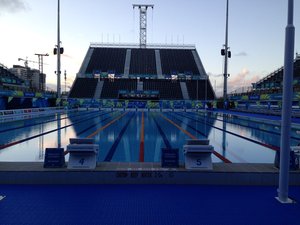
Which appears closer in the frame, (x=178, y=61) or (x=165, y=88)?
(x=165, y=88)

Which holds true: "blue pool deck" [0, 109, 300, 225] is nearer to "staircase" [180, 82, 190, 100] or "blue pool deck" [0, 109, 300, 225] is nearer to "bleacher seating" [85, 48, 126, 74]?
"staircase" [180, 82, 190, 100]

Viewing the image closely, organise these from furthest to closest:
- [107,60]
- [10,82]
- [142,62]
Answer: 1. [142,62]
2. [107,60]
3. [10,82]

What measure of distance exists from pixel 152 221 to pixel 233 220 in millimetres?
1215

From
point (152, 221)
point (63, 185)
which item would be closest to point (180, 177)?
point (152, 221)

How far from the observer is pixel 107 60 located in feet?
186

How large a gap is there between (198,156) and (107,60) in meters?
53.6

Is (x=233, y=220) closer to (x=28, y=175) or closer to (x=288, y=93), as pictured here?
(x=288, y=93)

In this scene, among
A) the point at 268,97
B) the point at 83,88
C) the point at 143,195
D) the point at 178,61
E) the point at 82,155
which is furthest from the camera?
the point at 178,61

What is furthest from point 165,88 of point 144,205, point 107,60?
point 144,205

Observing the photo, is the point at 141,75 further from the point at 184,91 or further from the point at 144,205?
the point at 144,205

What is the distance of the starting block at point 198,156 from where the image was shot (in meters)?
5.59

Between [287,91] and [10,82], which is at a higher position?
[10,82]

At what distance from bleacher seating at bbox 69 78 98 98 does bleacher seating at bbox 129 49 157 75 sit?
845 cm

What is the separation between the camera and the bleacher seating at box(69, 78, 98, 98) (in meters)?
47.5
